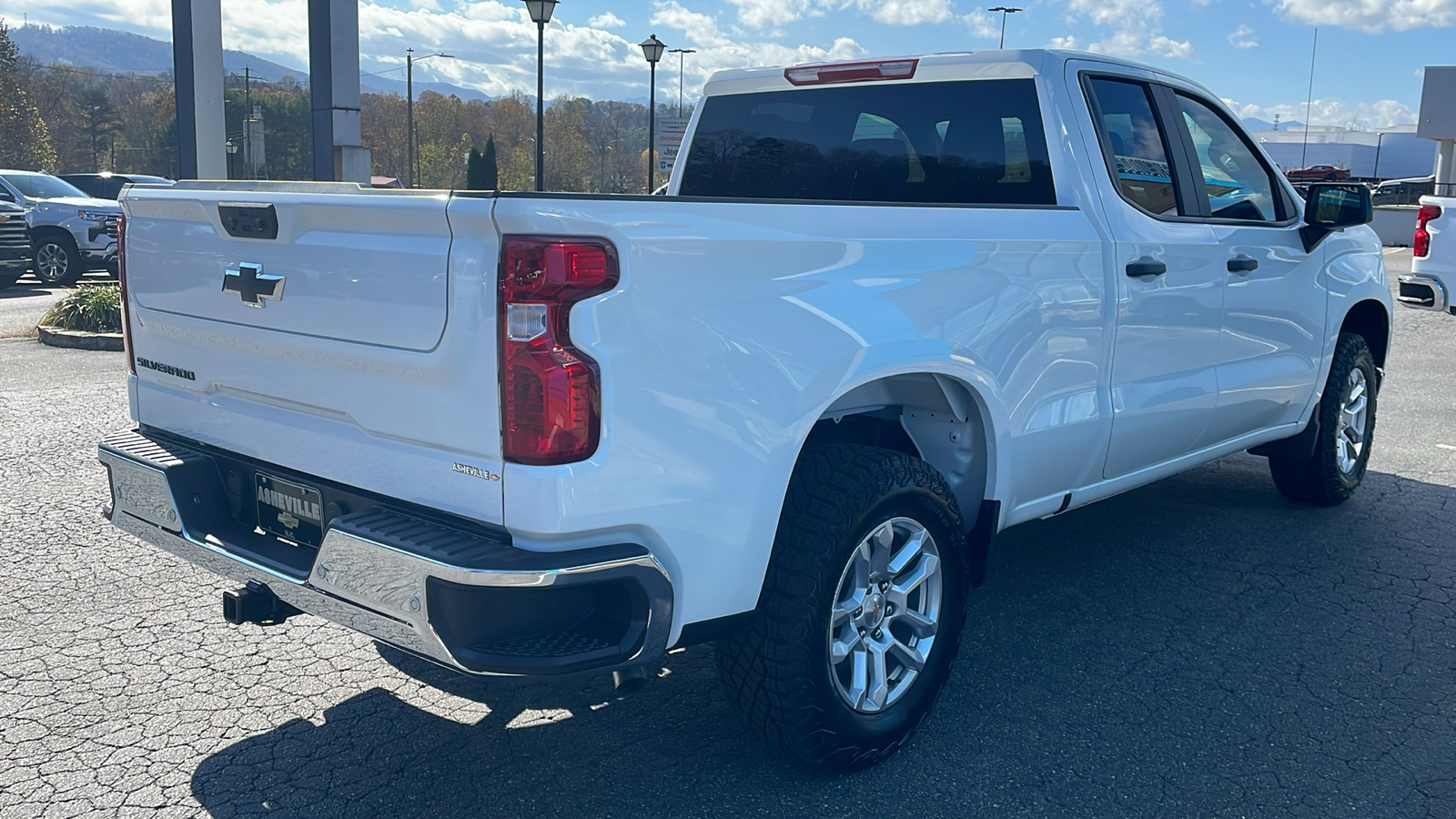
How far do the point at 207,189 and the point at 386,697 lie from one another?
1607 mm

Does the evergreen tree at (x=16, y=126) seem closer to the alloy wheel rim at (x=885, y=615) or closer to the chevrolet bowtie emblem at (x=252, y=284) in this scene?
the chevrolet bowtie emblem at (x=252, y=284)

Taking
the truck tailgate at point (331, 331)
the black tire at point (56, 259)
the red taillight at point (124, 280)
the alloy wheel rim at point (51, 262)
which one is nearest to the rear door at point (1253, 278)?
the truck tailgate at point (331, 331)

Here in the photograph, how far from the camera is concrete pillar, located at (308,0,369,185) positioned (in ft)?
50.4

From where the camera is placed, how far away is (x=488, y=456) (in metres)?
2.57

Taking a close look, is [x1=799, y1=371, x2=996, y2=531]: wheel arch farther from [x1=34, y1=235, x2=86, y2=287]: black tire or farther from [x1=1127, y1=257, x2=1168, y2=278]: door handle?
[x1=34, y1=235, x2=86, y2=287]: black tire

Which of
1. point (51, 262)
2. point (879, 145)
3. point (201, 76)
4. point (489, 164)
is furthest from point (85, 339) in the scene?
point (489, 164)

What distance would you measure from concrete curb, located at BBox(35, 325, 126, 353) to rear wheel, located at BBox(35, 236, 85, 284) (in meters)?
7.66

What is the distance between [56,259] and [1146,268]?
19.1 meters

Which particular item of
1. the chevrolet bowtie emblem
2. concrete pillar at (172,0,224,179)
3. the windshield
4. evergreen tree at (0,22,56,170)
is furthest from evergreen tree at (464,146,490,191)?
evergreen tree at (0,22,56,170)

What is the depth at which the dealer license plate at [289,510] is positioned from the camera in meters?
3.05

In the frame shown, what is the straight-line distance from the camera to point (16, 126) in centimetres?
6912

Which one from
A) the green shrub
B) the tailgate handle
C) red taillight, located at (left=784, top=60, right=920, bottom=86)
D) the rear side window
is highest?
red taillight, located at (left=784, top=60, right=920, bottom=86)

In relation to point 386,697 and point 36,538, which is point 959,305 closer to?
point 386,697

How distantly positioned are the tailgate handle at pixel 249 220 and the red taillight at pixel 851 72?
2542 millimetres
